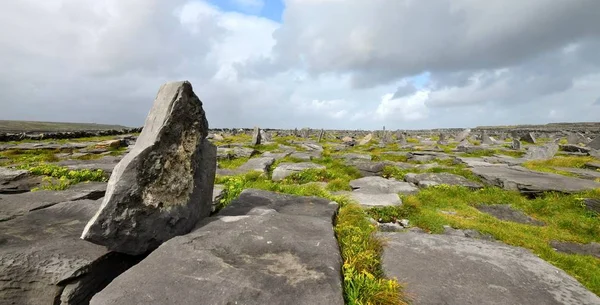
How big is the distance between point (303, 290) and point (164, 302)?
1487mm

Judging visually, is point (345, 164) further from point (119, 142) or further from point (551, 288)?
point (119, 142)

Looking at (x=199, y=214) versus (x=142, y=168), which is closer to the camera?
(x=142, y=168)

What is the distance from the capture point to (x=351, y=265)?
4.23 m

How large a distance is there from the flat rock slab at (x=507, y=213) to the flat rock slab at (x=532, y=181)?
1.71 meters

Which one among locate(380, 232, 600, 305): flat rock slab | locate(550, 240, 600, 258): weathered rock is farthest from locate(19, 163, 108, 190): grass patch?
locate(550, 240, 600, 258): weathered rock

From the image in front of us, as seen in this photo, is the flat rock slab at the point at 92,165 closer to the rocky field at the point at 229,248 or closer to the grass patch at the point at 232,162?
the rocky field at the point at 229,248

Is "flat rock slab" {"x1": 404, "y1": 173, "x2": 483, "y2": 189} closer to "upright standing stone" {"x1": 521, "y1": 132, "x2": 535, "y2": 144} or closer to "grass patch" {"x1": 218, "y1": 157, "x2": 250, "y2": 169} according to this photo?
"grass patch" {"x1": 218, "y1": 157, "x2": 250, "y2": 169}

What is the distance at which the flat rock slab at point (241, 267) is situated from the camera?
325 centimetres

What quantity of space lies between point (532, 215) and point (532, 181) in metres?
2.87

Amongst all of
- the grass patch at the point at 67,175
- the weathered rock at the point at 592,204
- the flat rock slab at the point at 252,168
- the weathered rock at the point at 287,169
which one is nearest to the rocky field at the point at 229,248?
the grass patch at the point at 67,175

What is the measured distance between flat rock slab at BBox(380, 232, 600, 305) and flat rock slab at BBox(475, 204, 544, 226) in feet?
15.9

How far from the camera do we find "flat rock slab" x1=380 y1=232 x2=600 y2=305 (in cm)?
382

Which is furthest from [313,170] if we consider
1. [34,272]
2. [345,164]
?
[34,272]

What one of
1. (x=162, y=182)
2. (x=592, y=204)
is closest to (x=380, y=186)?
(x=592, y=204)
